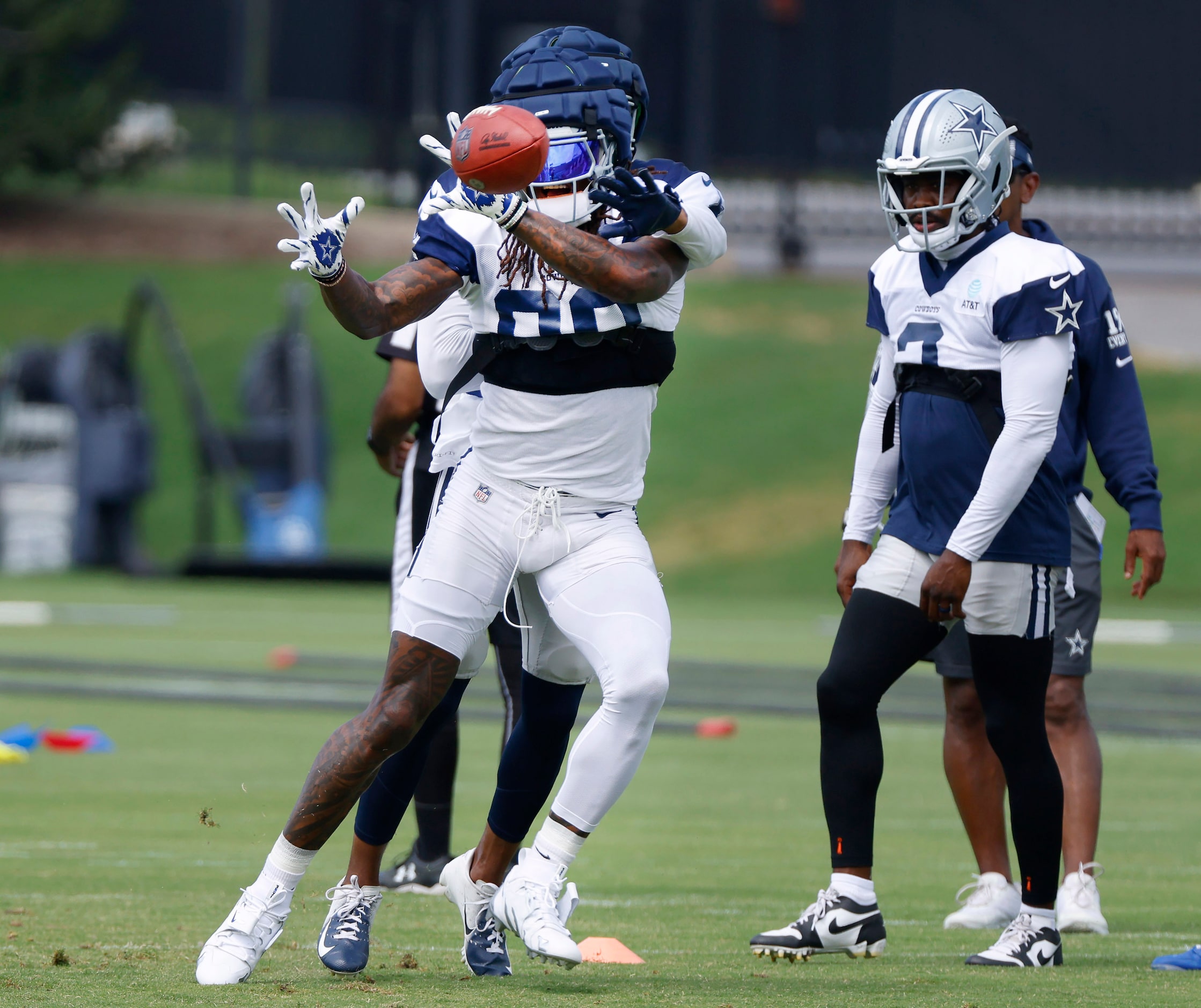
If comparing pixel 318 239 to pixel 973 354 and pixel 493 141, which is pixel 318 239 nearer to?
pixel 493 141

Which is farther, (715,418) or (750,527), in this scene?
(715,418)

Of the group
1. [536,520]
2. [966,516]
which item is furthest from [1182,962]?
[536,520]

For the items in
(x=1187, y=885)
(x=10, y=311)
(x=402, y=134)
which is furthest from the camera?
(x=402, y=134)

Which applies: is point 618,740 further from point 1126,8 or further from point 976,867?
point 1126,8

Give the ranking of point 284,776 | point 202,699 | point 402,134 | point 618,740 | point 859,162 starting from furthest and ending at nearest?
point 402,134 → point 859,162 → point 202,699 → point 284,776 → point 618,740

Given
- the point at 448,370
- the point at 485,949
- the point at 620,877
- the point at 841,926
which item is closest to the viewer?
the point at 485,949

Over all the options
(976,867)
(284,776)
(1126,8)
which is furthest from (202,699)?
(1126,8)

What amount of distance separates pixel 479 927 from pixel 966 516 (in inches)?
62.0

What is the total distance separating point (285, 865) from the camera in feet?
15.4

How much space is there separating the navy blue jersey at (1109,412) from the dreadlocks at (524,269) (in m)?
1.43

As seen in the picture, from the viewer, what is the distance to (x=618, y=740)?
4676mm

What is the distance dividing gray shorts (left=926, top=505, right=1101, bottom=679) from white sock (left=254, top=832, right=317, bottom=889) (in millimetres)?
2243

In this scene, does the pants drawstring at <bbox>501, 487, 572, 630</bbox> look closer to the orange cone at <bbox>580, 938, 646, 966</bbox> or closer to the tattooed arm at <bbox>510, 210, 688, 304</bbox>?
the tattooed arm at <bbox>510, 210, 688, 304</bbox>

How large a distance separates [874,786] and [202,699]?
727 cm
